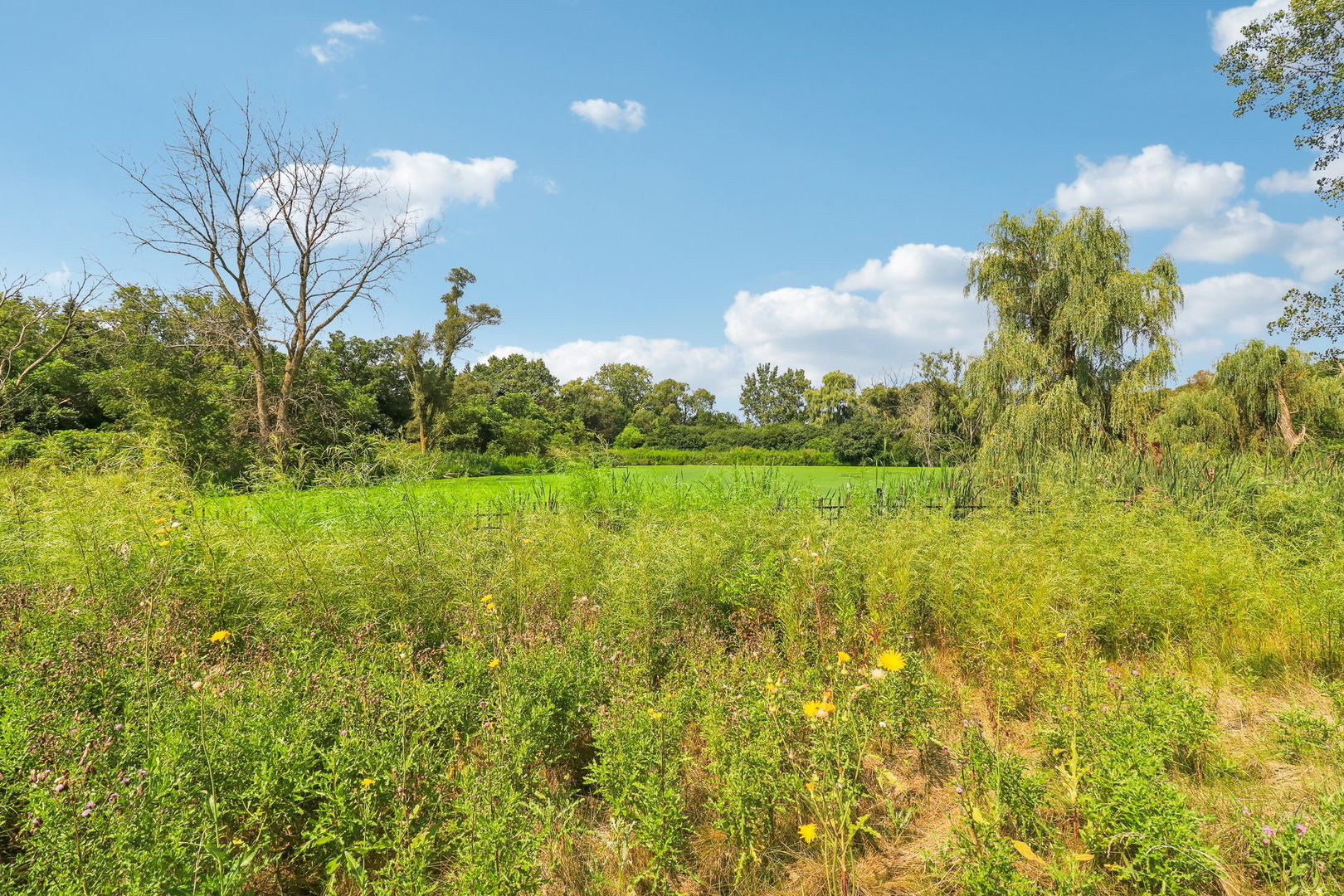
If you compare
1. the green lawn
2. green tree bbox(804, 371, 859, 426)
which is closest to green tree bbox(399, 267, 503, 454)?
the green lawn

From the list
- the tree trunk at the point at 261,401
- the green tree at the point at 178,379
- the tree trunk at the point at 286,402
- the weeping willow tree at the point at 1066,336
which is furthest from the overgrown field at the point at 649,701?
the green tree at the point at 178,379

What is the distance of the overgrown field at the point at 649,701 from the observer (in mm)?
1653

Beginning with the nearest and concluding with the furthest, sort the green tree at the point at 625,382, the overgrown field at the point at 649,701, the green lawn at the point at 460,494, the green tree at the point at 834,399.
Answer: the overgrown field at the point at 649,701, the green lawn at the point at 460,494, the green tree at the point at 834,399, the green tree at the point at 625,382

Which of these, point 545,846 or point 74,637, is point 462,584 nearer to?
point 74,637

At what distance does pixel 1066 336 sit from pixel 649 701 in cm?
1253

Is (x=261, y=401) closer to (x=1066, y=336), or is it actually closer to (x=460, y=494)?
(x=460, y=494)

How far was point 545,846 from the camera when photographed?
1.87 m

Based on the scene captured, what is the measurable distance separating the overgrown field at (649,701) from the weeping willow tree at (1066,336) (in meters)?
6.74

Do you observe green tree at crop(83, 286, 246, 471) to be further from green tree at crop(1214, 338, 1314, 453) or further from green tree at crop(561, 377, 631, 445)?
green tree at crop(561, 377, 631, 445)

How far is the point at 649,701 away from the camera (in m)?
2.35

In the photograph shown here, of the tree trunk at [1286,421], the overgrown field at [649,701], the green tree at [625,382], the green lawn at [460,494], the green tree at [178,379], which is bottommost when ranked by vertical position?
the overgrown field at [649,701]

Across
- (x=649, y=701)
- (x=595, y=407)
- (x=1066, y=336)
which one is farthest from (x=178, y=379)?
(x=595, y=407)

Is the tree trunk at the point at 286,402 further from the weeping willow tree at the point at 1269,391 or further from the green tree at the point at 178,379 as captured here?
the weeping willow tree at the point at 1269,391

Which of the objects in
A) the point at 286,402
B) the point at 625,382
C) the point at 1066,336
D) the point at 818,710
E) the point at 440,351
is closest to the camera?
the point at 818,710
